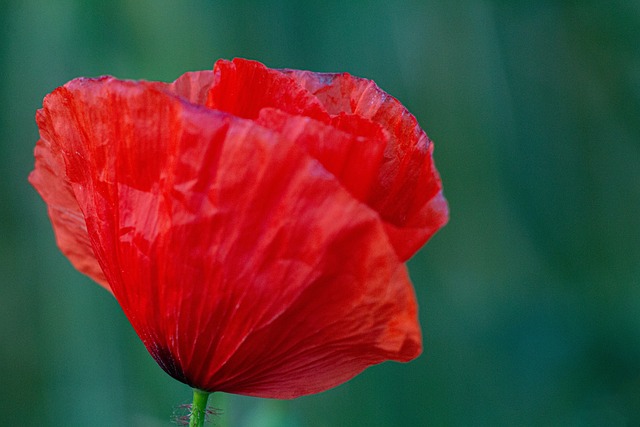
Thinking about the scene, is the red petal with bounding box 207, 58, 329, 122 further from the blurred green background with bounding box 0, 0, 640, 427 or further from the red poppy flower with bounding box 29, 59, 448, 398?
the blurred green background with bounding box 0, 0, 640, 427

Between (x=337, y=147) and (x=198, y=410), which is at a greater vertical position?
(x=337, y=147)

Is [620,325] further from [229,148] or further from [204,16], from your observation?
[229,148]

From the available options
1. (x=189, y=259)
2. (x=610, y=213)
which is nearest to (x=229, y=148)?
(x=189, y=259)

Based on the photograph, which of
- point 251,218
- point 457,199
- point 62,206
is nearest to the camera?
point 251,218

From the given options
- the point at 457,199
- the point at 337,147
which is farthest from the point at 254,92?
the point at 457,199

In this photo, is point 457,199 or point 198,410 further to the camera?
point 457,199

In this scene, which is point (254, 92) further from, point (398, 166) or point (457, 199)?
point (457, 199)

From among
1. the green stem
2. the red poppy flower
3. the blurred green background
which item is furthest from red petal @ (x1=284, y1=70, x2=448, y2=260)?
the blurred green background
